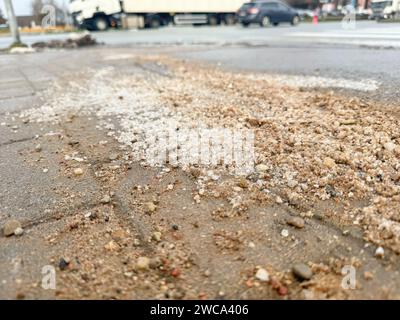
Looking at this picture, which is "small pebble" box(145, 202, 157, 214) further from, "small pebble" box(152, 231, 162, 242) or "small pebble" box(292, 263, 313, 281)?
"small pebble" box(292, 263, 313, 281)

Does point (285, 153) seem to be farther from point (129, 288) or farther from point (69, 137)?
point (69, 137)

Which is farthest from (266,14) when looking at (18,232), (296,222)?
(18,232)

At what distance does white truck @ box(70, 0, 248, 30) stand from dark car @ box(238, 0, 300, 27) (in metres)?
6.16

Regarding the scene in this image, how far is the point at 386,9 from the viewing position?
1422cm

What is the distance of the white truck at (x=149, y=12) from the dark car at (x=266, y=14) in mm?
6163

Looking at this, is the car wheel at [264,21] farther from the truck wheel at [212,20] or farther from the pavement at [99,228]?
the pavement at [99,228]

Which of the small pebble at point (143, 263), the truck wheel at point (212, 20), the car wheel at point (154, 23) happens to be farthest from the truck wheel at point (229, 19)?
the small pebble at point (143, 263)

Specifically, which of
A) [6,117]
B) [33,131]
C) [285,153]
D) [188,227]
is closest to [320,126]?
[285,153]

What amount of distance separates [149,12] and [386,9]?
12.4 metres

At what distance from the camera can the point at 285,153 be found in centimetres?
214

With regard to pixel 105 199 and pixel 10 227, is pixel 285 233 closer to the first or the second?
pixel 105 199

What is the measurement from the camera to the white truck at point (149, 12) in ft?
60.1

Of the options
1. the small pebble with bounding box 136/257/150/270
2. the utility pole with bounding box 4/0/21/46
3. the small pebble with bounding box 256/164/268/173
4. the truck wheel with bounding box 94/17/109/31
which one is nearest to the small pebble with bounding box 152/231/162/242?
the small pebble with bounding box 136/257/150/270

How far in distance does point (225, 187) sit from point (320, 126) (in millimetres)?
1017
